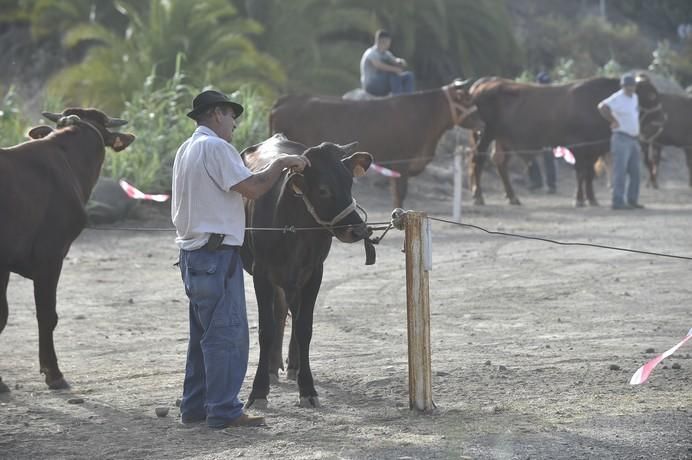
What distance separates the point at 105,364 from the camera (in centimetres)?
948

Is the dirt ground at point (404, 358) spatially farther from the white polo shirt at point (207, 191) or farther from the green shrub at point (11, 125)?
the green shrub at point (11, 125)

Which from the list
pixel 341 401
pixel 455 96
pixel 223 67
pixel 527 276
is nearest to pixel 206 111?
pixel 341 401

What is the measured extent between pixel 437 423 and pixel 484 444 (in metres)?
0.60

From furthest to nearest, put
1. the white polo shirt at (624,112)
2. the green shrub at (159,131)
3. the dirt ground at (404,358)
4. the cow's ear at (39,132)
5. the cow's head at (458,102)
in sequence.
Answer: the white polo shirt at (624,112), the cow's head at (458,102), the green shrub at (159,131), the cow's ear at (39,132), the dirt ground at (404,358)

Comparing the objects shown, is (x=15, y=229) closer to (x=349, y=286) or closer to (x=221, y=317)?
(x=221, y=317)

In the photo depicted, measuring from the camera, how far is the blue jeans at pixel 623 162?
19844mm

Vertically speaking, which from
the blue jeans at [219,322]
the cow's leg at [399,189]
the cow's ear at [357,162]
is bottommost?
Result: the blue jeans at [219,322]

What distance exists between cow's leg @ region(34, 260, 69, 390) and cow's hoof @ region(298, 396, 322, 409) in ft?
5.91

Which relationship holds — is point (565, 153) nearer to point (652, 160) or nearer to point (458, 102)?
point (458, 102)

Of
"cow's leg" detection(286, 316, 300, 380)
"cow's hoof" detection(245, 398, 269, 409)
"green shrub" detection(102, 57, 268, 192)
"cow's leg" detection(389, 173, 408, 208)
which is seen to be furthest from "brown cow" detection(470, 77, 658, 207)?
"cow's hoof" detection(245, 398, 269, 409)

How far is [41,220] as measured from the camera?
8781 millimetres

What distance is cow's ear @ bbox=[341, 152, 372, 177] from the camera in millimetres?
8008

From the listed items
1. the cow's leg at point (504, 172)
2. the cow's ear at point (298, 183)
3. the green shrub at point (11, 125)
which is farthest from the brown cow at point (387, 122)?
the cow's ear at point (298, 183)

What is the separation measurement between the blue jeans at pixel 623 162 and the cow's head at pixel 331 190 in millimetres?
12686
